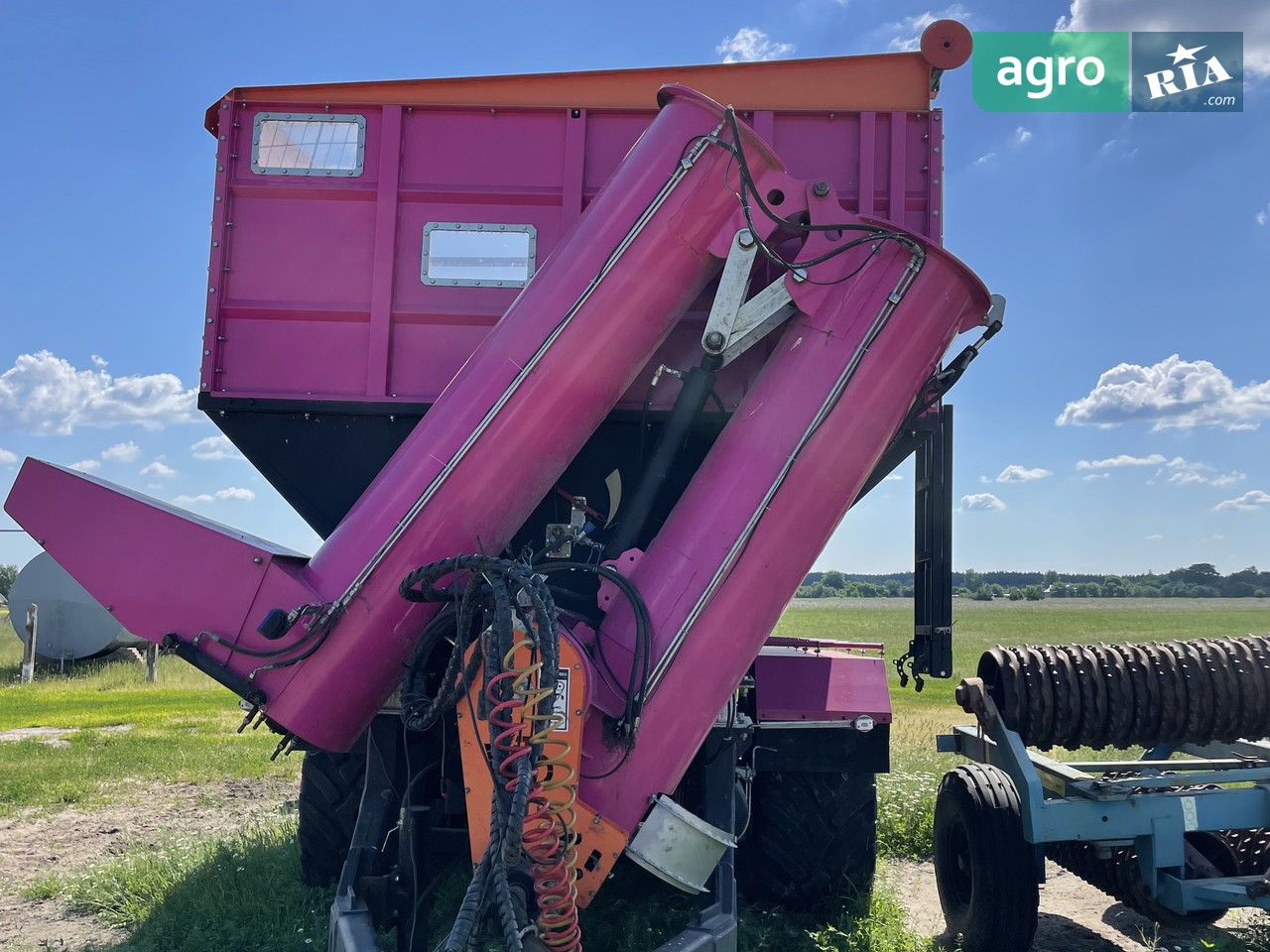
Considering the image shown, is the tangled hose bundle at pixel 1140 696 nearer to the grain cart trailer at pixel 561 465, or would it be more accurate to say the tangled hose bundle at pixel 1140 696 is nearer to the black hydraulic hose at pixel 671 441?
the grain cart trailer at pixel 561 465

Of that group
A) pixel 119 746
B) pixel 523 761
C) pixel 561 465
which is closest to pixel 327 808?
pixel 561 465

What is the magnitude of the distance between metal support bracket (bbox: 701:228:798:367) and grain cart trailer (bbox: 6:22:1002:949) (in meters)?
0.01

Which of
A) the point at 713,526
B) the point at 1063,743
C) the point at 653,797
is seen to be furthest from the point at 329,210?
the point at 1063,743

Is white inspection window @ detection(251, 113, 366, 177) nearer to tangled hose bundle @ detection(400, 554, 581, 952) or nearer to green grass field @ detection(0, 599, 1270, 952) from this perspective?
tangled hose bundle @ detection(400, 554, 581, 952)

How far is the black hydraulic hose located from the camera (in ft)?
11.8

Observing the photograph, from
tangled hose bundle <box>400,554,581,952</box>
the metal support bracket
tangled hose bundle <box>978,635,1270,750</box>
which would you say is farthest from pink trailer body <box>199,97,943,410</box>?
tangled hose bundle <box>978,635,1270,750</box>

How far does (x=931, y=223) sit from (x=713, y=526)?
185 centimetres

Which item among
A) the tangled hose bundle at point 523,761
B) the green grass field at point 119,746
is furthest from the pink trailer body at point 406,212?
the green grass field at point 119,746

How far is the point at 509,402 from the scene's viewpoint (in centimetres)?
327

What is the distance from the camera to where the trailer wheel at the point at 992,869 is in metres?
3.93

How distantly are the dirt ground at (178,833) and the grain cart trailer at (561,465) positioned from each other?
99 cm

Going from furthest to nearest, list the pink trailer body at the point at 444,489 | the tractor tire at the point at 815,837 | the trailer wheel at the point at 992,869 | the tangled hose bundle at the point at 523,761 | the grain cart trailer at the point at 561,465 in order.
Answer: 1. the tractor tire at the point at 815,837
2. the trailer wheel at the point at 992,869
3. the pink trailer body at the point at 444,489
4. the grain cart trailer at the point at 561,465
5. the tangled hose bundle at the point at 523,761

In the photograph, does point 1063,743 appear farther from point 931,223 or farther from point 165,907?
point 165,907

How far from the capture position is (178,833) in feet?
19.5
